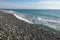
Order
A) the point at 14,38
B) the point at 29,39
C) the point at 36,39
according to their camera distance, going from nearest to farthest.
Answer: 1. the point at 14,38
2. the point at 29,39
3. the point at 36,39

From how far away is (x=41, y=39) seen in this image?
8289 mm

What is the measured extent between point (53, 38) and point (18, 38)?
135 inches

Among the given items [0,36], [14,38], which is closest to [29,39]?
[14,38]

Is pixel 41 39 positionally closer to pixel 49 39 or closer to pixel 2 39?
pixel 49 39

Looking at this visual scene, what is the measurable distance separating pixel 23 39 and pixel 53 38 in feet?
10.2

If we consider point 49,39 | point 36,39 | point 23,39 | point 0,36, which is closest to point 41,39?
point 36,39

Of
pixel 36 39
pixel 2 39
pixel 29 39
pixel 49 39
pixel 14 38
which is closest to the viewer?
pixel 2 39

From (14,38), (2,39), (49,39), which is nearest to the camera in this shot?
(2,39)

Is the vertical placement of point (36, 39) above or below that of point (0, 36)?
below

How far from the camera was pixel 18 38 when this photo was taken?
7.05 metres

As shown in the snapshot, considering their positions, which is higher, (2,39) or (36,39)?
(2,39)

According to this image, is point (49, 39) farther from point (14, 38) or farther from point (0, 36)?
point (0, 36)

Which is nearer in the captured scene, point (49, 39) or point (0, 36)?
point (0, 36)

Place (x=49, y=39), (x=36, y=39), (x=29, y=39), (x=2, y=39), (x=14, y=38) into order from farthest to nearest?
(x=49, y=39), (x=36, y=39), (x=29, y=39), (x=14, y=38), (x=2, y=39)
